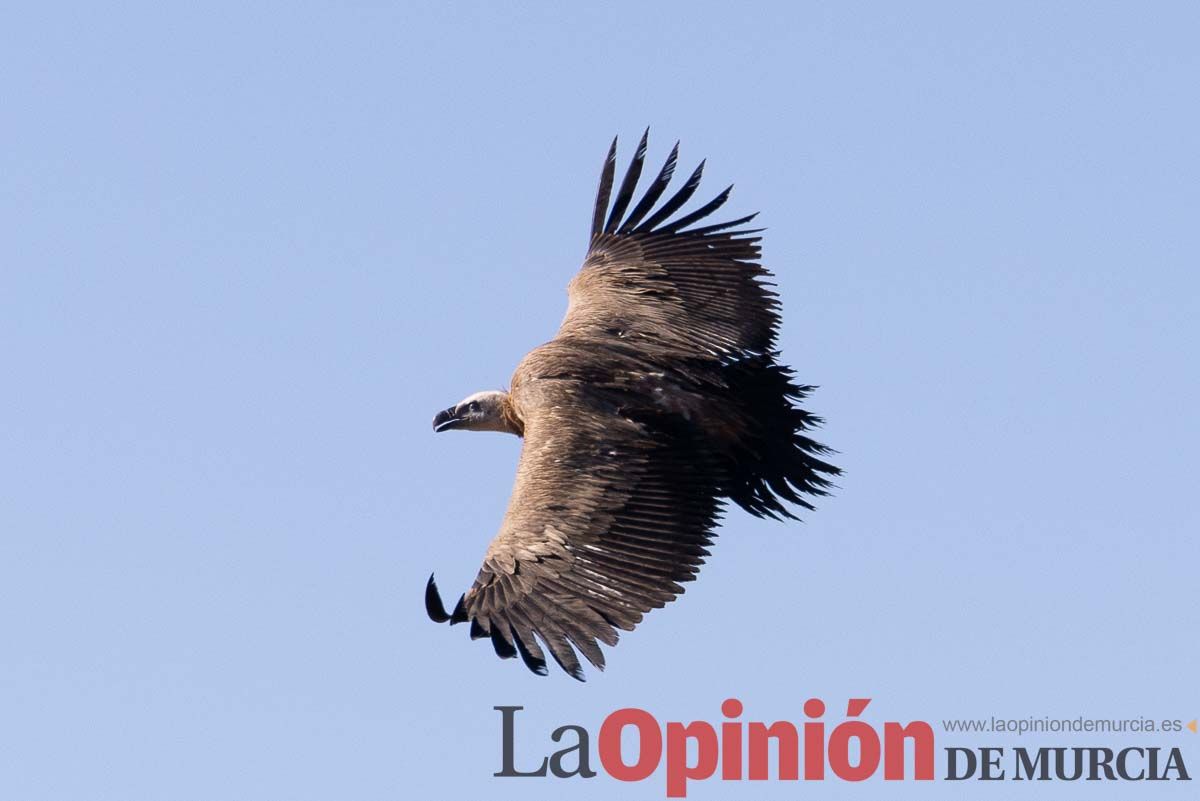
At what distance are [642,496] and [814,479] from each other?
1804mm

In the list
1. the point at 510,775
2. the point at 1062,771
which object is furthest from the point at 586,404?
the point at 1062,771

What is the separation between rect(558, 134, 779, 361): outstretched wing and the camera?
70.2ft

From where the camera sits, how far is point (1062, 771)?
71.2 ft

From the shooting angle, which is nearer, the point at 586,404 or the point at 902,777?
the point at 586,404

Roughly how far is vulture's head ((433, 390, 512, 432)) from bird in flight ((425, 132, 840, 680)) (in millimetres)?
18

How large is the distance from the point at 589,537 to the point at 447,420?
3.64 m

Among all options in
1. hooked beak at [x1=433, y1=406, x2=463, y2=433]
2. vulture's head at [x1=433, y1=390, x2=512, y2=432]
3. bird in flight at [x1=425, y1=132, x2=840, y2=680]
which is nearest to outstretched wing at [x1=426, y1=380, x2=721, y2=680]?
bird in flight at [x1=425, y1=132, x2=840, y2=680]

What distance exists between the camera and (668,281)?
2222cm

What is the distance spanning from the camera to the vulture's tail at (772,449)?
801 inches

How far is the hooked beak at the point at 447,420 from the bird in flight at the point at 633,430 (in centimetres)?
2

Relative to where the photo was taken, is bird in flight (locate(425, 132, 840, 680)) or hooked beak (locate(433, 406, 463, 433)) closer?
bird in flight (locate(425, 132, 840, 680))

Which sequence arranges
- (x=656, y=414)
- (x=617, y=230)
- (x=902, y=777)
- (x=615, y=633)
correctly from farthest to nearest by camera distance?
(x=617, y=230), (x=902, y=777), (x=656, y=414), (x=615, y=633)

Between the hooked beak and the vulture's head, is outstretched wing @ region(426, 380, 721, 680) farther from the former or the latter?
the hooked beak

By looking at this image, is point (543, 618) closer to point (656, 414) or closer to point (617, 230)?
point (656, 414)
